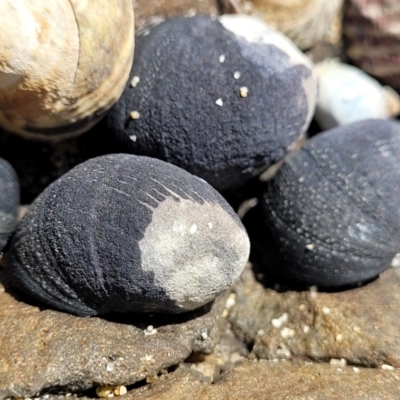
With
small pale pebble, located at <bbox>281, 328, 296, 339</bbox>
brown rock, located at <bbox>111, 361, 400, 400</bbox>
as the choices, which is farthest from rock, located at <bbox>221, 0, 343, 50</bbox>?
brown rock, located at <bbox>111, 361, 400, 400</bbox>

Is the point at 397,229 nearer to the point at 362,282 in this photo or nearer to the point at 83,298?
the point at 362,282

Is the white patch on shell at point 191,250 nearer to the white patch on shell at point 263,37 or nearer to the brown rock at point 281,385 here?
the brown rock at point 281,385

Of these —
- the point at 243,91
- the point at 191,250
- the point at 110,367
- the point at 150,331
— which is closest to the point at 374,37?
the point at 243,91

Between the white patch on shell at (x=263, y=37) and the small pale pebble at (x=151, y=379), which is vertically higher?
the white patch on shell at (x=263, y=37)

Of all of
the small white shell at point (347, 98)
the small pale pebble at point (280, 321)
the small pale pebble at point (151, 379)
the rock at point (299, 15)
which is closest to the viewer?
the small pale pebble at point (151, 379)

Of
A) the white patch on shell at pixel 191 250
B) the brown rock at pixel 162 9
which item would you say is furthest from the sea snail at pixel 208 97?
the white patch on shell at pixel 191 250

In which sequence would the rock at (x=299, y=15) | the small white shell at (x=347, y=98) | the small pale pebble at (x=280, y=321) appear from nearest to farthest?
the small pale pebble at (x=280, y=321)
the rock at (x=299, y=15)
the small white shell at (x=347, y=98)

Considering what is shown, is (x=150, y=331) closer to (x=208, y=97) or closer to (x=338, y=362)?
(x=338, y=362)
